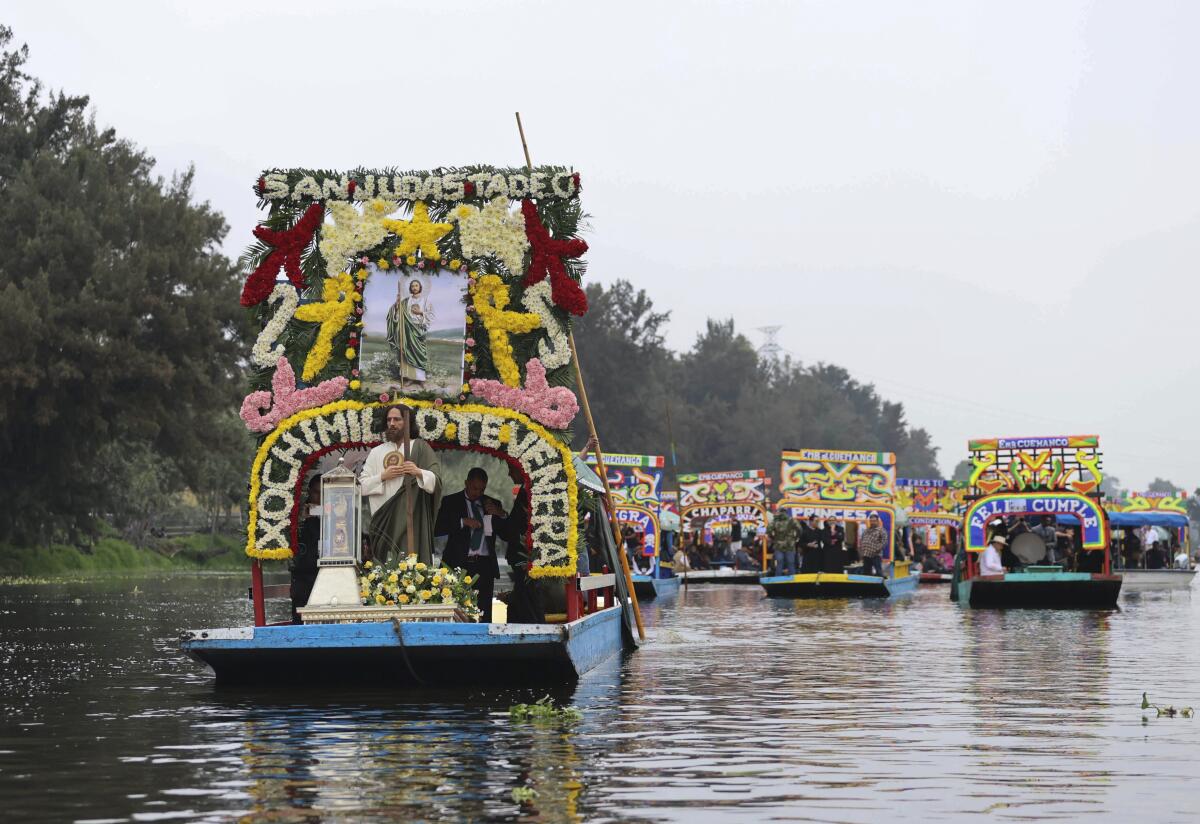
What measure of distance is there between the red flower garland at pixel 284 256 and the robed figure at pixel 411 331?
1.08 m

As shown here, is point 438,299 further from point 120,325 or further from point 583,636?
point 120,325

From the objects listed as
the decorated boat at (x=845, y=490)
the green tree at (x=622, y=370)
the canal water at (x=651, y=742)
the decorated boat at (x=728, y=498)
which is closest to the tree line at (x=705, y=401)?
the green tree at (x=622, y=370)

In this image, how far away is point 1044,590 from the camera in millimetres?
35875

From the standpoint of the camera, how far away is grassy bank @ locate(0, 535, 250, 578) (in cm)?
5622

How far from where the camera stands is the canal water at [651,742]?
10.1 metres

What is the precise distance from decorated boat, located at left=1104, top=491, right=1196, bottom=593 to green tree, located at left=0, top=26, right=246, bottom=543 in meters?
28.6

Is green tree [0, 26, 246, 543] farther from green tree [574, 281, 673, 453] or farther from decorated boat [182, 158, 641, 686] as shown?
green tree [574, 281, 673, 453]

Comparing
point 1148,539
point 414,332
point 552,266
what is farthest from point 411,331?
point 1148,539

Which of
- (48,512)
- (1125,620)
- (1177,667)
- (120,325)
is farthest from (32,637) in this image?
(48,512)

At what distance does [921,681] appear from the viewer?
18.6 metres

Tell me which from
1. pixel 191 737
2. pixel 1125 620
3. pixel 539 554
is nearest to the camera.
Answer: pixel 191 737

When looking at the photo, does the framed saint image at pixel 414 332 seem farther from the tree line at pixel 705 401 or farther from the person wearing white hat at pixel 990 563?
the tree line at pixel 705 401

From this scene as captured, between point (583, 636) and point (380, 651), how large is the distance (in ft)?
8.97

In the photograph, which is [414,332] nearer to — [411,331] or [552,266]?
[411,331]
